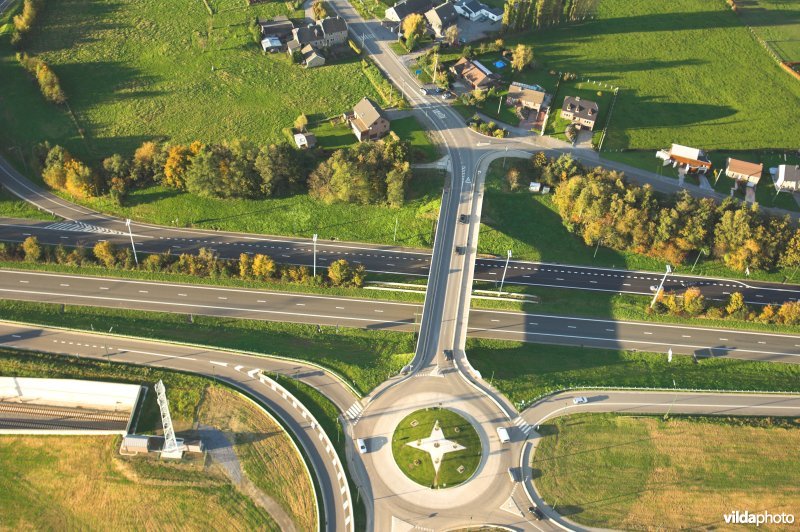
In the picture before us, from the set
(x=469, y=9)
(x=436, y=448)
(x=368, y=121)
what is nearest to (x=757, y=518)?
(x=436, y=448)

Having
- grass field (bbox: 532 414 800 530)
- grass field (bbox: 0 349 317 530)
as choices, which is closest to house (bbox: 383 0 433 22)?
grass field (bbox: 0 349 317 530)

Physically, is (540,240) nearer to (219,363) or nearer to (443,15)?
(219,363)

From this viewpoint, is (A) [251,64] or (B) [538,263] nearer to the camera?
(B) [538,263]

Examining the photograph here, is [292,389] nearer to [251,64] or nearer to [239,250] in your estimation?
[239,250]

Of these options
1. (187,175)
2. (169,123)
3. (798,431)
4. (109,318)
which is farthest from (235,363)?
(798,431)

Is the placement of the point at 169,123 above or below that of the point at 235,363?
above

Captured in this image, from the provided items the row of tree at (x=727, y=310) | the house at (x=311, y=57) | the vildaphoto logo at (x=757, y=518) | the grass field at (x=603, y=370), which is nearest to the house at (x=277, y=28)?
the house at (x=311, y=57)

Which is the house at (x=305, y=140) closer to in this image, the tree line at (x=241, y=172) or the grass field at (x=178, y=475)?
the tree line at (x=241, y=172)
